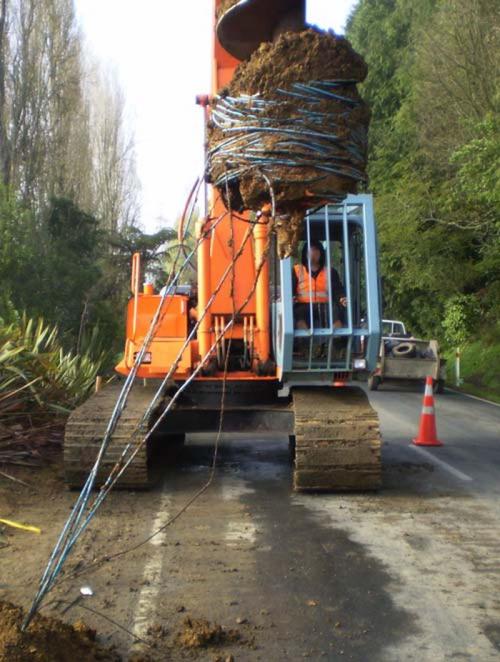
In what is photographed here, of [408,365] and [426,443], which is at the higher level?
[408,365]

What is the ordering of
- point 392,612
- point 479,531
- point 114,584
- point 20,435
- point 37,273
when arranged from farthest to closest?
point 37,273 → point 20,435 → point 479,531 → point 114,584 → point 392,612

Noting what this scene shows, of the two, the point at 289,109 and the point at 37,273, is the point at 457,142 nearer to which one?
the point at 37,273

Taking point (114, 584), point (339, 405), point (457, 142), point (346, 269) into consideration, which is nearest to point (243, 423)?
point (339, 405)

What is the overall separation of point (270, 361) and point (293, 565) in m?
3.27

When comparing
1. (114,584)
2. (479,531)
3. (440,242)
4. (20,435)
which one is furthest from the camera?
(440,242)

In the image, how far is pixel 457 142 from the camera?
2545 cm

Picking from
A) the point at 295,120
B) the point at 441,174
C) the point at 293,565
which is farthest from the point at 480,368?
the point at 295,120

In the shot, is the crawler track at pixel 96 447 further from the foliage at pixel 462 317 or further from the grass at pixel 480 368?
the foliage at pixel 462 317

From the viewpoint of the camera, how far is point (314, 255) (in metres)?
8.05

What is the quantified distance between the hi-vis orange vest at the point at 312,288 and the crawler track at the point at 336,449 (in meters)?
1.06

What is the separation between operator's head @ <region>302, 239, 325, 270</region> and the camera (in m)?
8.01

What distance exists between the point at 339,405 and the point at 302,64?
15.8ft

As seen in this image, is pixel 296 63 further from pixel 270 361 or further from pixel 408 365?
pixel 408 365

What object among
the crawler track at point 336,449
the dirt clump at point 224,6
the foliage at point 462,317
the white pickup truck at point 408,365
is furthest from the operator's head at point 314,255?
the foliage at point 462,317
